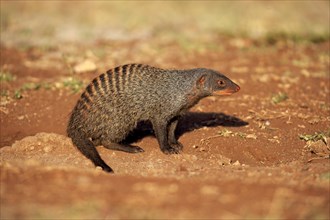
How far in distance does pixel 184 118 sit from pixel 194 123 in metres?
0.20

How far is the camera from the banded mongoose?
16.2ft

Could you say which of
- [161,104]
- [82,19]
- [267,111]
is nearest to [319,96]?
[267,111]

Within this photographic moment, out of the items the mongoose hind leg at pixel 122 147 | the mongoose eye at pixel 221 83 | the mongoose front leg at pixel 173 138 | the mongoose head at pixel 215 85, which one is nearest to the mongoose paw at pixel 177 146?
the mongoose front leg at pixel 173 138

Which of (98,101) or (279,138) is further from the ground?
(98,101)

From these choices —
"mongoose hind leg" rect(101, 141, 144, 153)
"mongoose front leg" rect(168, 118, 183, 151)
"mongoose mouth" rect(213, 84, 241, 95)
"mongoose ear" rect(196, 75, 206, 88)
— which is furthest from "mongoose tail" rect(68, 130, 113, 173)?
"mongoose mouth" rect(213, 84, 241, 95)

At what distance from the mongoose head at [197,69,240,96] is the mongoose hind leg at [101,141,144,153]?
2.65 ft

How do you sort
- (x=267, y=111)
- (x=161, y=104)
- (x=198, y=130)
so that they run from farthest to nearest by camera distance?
(x=267, y=111)
(x=198, y=130)
(x=161, y=104)

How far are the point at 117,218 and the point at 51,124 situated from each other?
2.76 m

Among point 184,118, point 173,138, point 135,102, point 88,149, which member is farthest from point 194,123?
point 88,149

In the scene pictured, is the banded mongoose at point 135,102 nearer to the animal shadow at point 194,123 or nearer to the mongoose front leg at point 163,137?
the mongoose front leg at point 163,137

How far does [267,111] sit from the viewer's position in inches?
232

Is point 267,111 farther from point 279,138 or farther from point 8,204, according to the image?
point 8,204

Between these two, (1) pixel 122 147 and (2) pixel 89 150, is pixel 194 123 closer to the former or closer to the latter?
(1) pixel 122 147

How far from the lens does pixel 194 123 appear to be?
5.69m
